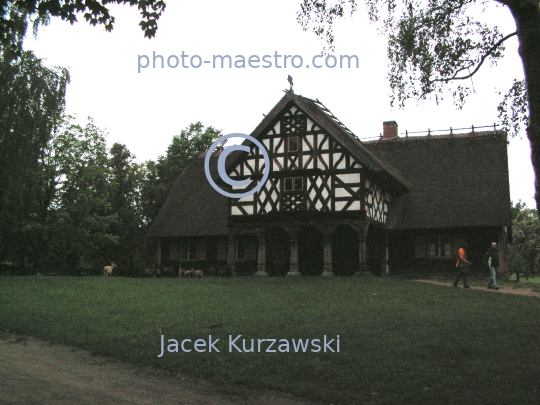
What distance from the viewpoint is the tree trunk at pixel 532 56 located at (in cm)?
803

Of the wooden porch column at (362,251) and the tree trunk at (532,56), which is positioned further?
the wooden porch column at (362,251)

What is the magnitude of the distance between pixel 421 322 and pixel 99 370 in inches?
243

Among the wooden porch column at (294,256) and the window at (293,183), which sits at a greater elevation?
the window at (293,183)

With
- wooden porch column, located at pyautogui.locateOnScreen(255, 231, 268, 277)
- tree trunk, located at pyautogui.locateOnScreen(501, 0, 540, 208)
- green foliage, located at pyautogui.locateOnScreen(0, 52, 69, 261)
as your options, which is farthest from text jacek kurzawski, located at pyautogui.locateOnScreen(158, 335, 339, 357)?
wooden porch column, located at pyautogui.locateOnScreen(255, 231, 268, 277)

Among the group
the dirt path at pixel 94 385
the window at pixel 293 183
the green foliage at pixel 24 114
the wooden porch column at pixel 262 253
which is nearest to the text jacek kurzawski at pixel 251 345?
the dirt path at pixel 94 385

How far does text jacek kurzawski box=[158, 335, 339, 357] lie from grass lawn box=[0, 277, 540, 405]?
0.12 metres

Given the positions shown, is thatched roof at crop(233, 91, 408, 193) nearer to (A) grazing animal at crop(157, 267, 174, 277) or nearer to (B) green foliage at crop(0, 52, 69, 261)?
(A) grazing animal at crop(157, 267, 174, 277)

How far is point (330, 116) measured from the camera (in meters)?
28.1

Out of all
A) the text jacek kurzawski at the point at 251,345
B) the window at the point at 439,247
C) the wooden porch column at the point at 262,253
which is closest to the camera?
the text jacek kurzawski at the point at 251,345

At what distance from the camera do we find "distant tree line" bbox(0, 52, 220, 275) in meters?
24.2

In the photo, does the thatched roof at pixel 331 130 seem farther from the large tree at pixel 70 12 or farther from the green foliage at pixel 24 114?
the large tree at pixel 70 12

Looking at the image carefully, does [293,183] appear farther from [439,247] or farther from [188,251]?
[188,251]

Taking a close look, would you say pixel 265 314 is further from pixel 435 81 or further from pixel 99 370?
pixel 435 81

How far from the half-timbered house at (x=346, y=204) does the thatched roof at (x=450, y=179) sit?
5 cm
